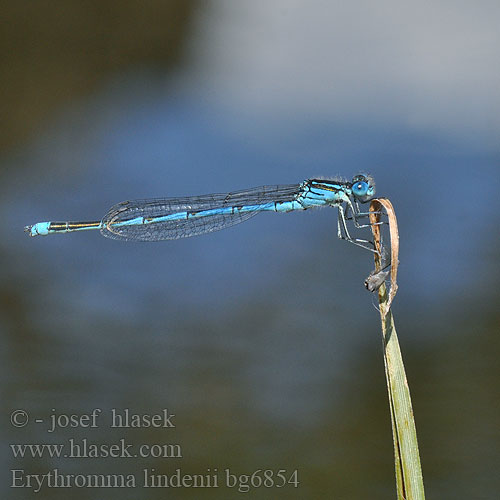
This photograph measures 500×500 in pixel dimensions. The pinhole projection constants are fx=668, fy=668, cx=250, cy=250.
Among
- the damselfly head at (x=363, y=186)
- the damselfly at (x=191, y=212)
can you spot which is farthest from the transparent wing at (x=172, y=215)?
the damselfly head at (x=363, y=186)

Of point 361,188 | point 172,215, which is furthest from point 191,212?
point 361,188

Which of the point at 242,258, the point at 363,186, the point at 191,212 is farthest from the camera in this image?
the point at 242,258

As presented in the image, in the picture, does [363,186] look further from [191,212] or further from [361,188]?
[191,212]

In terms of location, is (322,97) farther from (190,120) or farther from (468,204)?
(468,204)

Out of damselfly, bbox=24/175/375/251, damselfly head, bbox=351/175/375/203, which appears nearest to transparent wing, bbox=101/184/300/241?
damselfly, bbox=24/175/375/251

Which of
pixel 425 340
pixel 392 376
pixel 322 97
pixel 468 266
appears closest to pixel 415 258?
pixel 468 266

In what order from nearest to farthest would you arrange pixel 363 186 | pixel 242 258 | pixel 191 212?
pixel 363 186, pixel 191 212, pixel 242 258
